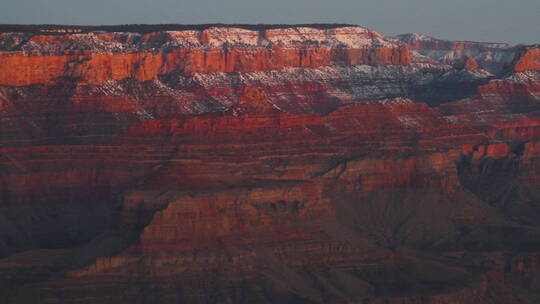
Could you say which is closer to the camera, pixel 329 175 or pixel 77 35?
pixel 329 175

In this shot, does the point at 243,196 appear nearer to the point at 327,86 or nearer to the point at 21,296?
the point at 21,296

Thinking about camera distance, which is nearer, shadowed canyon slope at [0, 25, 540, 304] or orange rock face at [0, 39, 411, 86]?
shadowed canyon slope at [0, 25, 540, 304]

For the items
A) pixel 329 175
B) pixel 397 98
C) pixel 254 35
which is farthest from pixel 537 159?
pixel 254 35

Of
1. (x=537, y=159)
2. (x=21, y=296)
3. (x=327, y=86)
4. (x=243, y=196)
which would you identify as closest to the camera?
(x=21, y=296)

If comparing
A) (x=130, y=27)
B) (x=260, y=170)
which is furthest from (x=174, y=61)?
(x=260, y=170)

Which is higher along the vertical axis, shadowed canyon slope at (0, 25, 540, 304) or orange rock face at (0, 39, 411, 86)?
orange rock face at (0, 39, 411, 86)

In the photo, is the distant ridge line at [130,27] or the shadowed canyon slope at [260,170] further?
the distant ridge line at [130,27]

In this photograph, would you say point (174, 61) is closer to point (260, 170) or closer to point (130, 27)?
point (130, 27)

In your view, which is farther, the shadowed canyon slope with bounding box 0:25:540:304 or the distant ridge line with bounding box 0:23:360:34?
the distant ridge line with bounding box 0:23:360:34

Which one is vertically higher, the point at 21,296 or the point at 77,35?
the point at 77,35
